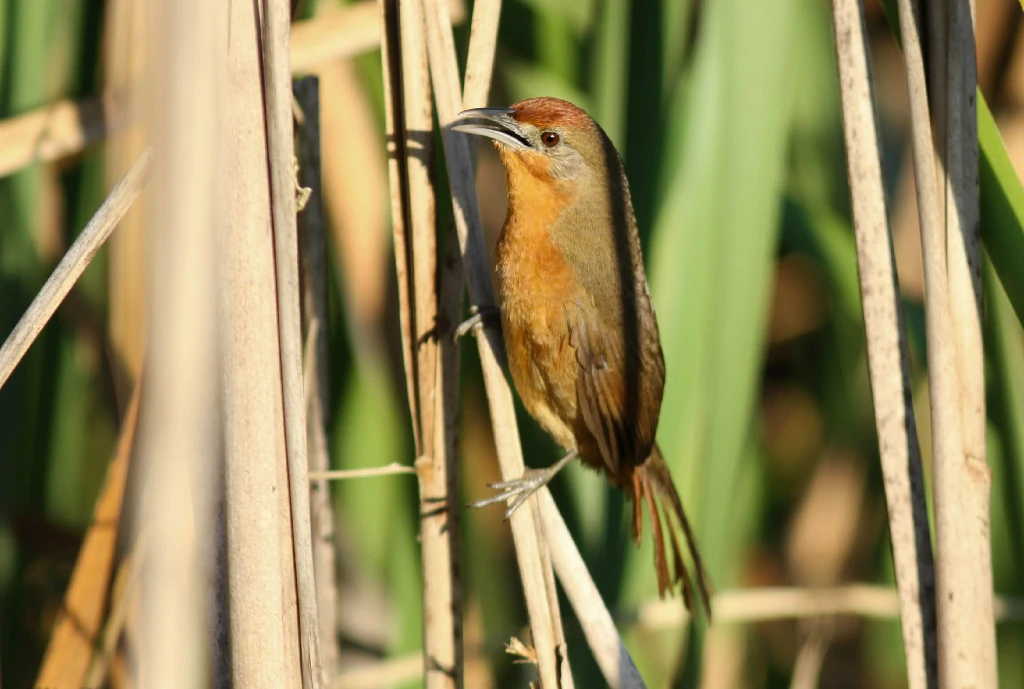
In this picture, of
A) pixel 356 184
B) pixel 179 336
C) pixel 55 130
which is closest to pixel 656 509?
pixel 356 184

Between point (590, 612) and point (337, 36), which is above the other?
point (337, 36)

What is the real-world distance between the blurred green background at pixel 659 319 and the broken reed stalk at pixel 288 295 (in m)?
0.74

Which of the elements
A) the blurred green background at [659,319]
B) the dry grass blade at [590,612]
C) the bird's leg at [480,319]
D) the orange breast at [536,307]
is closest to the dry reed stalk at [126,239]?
the blurred green background at [659,319]

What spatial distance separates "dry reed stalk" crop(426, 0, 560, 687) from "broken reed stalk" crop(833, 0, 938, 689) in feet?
1.88

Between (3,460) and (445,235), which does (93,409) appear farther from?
(445,235)

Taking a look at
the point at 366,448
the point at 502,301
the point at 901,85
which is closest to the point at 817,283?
the point at 901,85

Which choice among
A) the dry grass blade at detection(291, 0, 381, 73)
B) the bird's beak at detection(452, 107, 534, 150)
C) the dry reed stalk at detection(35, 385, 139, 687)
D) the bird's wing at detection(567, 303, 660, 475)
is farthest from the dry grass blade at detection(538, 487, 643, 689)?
the dry grass blade at detection(291, 0, 381, 73)

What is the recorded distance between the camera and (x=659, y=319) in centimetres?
225

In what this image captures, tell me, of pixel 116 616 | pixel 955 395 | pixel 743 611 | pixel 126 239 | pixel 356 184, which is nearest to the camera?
pixel 955 395

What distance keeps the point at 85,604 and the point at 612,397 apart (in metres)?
1.20

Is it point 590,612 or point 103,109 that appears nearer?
point 590,612

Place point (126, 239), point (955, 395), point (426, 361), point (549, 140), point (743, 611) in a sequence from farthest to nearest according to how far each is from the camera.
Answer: point (743, 611) → point (549, 140) → point (126, 239) → point (426, 361) → point (955, 395)

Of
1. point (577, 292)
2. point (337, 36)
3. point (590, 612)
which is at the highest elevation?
point (337, 36)

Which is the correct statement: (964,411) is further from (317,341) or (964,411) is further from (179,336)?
(317,341)
